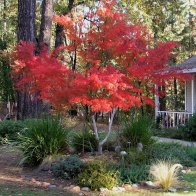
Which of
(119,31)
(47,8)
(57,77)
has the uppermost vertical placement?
(47,8)

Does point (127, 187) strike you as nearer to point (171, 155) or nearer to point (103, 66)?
point (171, 155)

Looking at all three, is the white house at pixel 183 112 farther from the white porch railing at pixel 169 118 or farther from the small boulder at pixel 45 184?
the small boulder at pixel 45 184

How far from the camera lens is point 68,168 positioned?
7.55 m

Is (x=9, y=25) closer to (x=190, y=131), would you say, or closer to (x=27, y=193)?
(x=190, y=131)

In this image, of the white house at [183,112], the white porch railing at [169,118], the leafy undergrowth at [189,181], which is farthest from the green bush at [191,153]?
the white porch railing at [169,118]

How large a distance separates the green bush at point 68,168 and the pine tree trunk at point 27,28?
8.14 metres

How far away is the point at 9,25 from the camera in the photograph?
31391 millimetres

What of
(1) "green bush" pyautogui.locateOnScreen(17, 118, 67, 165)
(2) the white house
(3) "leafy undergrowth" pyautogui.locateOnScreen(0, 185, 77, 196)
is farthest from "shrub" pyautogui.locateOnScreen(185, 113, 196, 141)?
(3) "leafy undergrowth" pyautogui.locateOnScreen(0, 185, 77, 196)

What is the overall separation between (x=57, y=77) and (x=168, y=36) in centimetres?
1798

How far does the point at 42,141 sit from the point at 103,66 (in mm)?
2095

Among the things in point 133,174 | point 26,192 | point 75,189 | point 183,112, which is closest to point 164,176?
point 133,174

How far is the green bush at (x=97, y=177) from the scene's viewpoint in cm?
684

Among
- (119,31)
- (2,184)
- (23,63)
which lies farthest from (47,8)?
(2,184)

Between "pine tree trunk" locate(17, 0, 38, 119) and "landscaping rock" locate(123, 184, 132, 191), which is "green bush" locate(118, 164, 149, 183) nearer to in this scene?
"landscaping rock" locate(123, 184, 132, 191)
